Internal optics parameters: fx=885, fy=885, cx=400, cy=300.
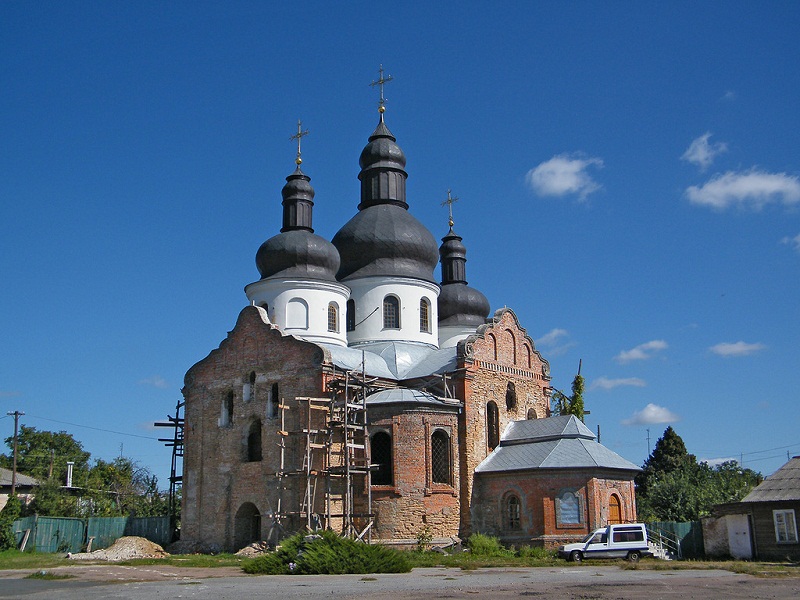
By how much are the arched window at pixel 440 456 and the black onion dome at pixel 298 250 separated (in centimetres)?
841

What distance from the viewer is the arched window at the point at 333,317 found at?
3709 cm

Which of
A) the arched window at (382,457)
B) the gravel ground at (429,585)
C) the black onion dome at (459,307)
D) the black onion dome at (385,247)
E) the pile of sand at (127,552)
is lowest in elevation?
the gravel ground at (429,585)

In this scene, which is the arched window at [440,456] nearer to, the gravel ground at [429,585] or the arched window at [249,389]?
the arched window at [249,389]

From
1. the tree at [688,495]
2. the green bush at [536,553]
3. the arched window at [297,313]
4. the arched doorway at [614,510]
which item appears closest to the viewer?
the green bush at [536,553]

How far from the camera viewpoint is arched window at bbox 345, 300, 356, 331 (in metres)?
38.7

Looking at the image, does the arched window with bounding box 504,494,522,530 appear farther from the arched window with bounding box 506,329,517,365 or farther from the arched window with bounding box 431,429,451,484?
the arched window with bounding box 506,329,517,365

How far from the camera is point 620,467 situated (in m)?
32.4

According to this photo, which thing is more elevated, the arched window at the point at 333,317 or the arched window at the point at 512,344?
the arched window at the point at 333,317

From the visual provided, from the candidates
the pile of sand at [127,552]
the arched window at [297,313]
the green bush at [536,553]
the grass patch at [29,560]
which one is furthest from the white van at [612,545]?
the grass patch at [29,560]

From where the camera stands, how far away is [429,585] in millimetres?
19422

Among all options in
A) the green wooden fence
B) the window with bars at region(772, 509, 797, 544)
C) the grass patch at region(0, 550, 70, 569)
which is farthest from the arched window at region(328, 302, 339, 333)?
the window with bars at region(772, 509, 797, 544)

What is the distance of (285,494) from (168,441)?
874 centimetres

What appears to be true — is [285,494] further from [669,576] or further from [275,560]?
[669,576]

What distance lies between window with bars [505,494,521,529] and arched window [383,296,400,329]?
366 inches
